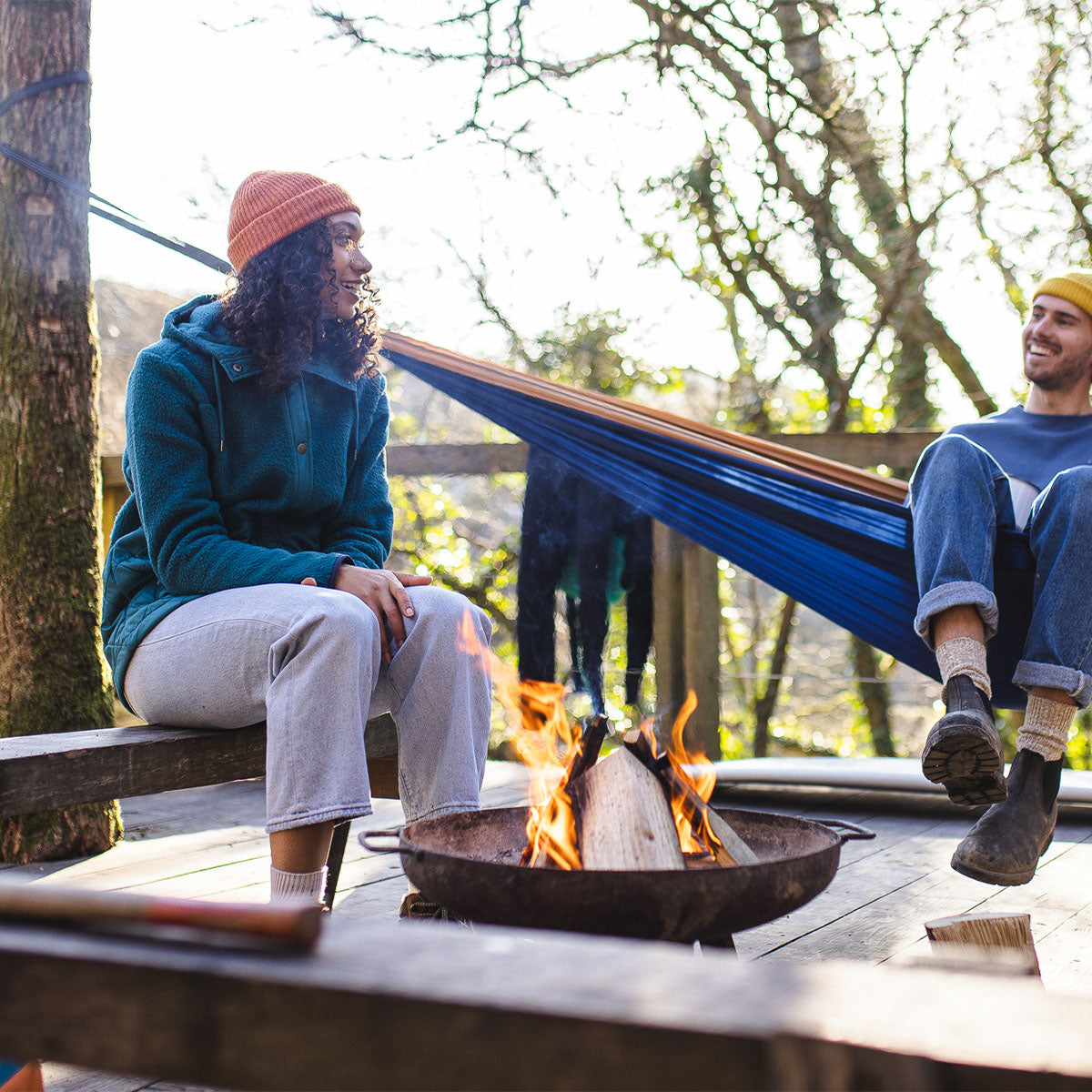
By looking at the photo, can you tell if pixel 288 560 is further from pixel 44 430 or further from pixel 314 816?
pixel 44 430

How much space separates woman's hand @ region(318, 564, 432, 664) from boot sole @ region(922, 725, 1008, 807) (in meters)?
0.68

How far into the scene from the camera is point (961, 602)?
156 cm

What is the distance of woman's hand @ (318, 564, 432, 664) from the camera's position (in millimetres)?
1447

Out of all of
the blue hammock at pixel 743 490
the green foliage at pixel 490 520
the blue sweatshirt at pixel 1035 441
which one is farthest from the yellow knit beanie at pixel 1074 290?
the green foliage at pixel 490 520

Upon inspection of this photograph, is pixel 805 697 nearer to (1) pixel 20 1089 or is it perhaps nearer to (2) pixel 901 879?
(2) pixel 901 879

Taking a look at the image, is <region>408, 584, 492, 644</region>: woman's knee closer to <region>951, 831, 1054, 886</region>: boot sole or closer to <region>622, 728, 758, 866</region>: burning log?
<region>622, 728, 758, 866</region>: burning log

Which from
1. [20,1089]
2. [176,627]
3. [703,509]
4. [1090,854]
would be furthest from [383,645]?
[1090,854]

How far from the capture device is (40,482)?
2.07 meters

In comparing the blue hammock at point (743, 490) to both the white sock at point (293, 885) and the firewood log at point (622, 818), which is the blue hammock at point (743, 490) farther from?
the white sock at point (293, 885)

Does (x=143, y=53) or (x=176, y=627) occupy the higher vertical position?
(x=143, y=53)

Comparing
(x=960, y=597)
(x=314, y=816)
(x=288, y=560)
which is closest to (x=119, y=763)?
(x=314, y=816)

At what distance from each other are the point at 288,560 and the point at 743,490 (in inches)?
35.2

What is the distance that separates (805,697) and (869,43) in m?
3.33

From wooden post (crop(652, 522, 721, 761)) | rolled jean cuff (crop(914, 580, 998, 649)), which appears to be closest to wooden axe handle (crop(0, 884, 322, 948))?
rolled jean cuff (crop(914, 580, 998, 649))
